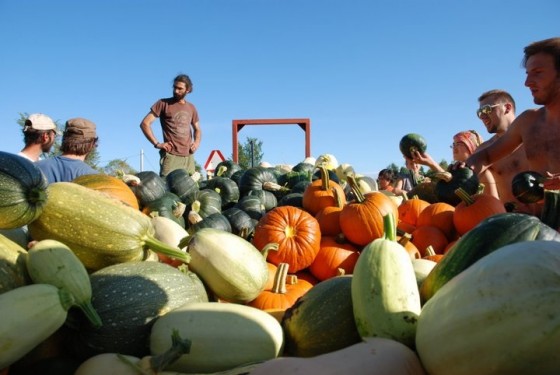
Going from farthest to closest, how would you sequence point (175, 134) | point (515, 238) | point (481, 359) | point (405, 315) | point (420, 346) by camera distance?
point (175, 134)
point (515, 238)
point (405, 315)
point (420, 346)
point (481, 359)

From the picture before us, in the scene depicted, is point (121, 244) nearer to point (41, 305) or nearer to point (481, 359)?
point (41, 305)

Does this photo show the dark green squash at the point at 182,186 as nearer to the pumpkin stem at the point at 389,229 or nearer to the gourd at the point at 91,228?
the gourd at the point at 91,228

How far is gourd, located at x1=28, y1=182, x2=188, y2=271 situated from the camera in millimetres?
1804

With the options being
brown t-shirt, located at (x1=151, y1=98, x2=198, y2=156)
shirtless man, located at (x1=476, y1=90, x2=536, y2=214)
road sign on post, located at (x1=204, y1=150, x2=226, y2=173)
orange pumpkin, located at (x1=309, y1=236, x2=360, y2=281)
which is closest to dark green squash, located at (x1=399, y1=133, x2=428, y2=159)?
shirtless man, located at (x1=476, y1=90, x2=536, y2=214)

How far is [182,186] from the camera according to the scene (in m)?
5.28

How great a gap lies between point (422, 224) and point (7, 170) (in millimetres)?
2955

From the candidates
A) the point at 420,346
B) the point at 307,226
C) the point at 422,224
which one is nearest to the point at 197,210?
the point at 307,226

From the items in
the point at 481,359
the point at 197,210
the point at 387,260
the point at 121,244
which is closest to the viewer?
the point at 481,359

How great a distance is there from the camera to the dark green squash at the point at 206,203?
4.70 m

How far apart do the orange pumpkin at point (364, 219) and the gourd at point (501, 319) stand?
1803 millimetres

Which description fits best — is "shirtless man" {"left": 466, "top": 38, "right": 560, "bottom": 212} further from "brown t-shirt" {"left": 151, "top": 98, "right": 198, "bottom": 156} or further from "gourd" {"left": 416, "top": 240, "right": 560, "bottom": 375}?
"brown t-shirt" {"left": 151, "top": 98, "right": 198, "bottom": 156}

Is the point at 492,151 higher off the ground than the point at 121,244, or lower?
higher

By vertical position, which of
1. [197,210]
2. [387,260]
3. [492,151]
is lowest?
[197,210]

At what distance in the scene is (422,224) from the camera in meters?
3.61
